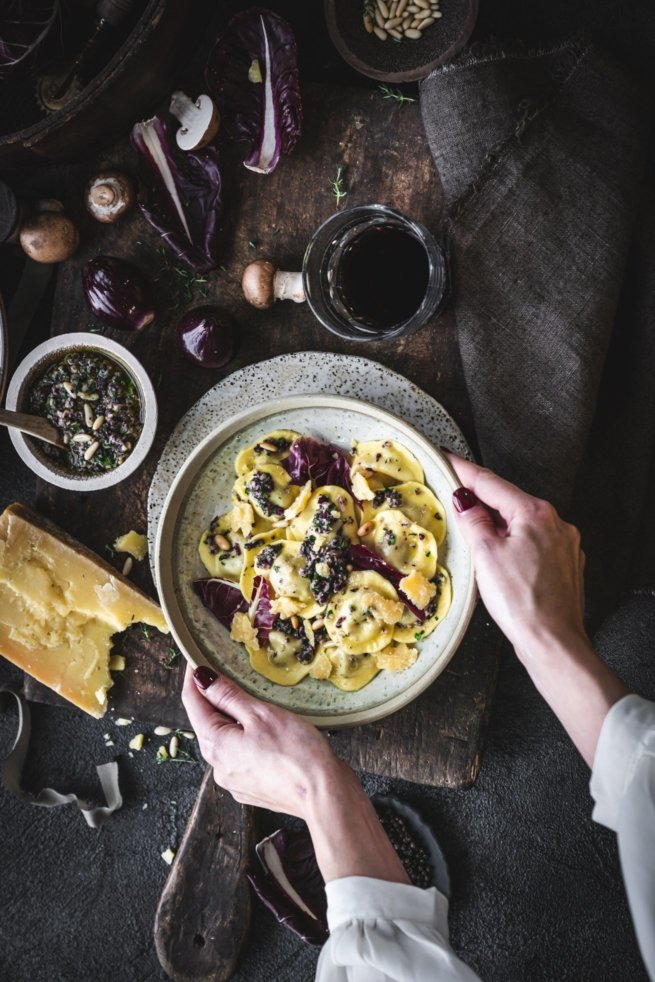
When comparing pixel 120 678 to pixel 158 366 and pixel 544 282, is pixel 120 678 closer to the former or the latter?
pixel 158 366

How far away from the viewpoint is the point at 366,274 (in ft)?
7.32

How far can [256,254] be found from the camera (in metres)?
2.38

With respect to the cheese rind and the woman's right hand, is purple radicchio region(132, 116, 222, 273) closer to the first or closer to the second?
Result: the cheese rind

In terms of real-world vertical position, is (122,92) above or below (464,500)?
above

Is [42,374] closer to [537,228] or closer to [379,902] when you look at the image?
[537,228]

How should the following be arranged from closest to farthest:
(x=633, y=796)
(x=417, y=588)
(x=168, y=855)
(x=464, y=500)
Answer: (x=633, y=796), (x=464, y=500), (x=417, y=588), (x=168, y=855)

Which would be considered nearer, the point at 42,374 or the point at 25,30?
the point at 25,30

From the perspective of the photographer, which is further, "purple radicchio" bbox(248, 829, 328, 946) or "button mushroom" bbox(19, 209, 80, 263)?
"purple radicchio" bbox(248, 829, 328, 946)

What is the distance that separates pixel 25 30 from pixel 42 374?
89 cm

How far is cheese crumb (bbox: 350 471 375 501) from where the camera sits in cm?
215

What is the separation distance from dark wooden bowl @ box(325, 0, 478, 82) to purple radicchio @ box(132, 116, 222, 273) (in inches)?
18.6

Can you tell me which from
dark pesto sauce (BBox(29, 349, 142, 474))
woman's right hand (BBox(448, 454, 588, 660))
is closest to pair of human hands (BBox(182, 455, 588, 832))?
woman's right hand (BBox(448, 454, 588, 660))

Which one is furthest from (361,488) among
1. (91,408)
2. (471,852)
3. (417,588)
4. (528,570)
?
(471,852)

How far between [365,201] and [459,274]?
1.18 ft
